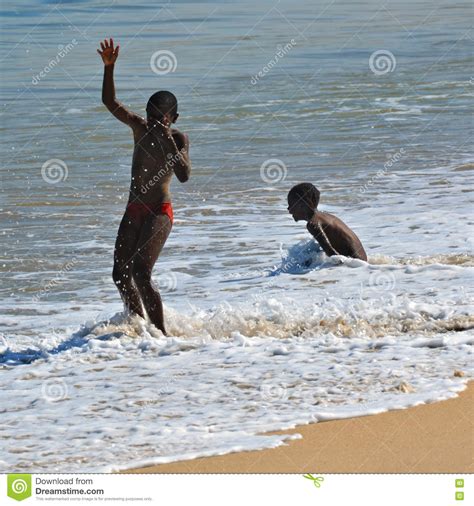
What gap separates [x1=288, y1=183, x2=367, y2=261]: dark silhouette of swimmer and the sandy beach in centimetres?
387

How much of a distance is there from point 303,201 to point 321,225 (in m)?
0.27

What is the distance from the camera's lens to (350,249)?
941cm

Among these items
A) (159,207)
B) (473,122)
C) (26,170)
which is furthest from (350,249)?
(473,122)

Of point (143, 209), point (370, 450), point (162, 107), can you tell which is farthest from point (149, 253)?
point (370, 450)

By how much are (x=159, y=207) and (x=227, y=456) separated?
247 centimetres

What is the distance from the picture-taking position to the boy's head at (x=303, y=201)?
9.29 metres

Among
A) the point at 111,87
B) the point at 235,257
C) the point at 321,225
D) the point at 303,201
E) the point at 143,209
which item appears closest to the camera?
the point at 111,87

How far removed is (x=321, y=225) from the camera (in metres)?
9.40

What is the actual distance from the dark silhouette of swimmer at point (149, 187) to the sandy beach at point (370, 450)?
2074mm

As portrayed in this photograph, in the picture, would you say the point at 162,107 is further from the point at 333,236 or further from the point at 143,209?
the point at 333,236

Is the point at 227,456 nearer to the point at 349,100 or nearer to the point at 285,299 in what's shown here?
the point at 285,299

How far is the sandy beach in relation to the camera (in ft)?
16.3
